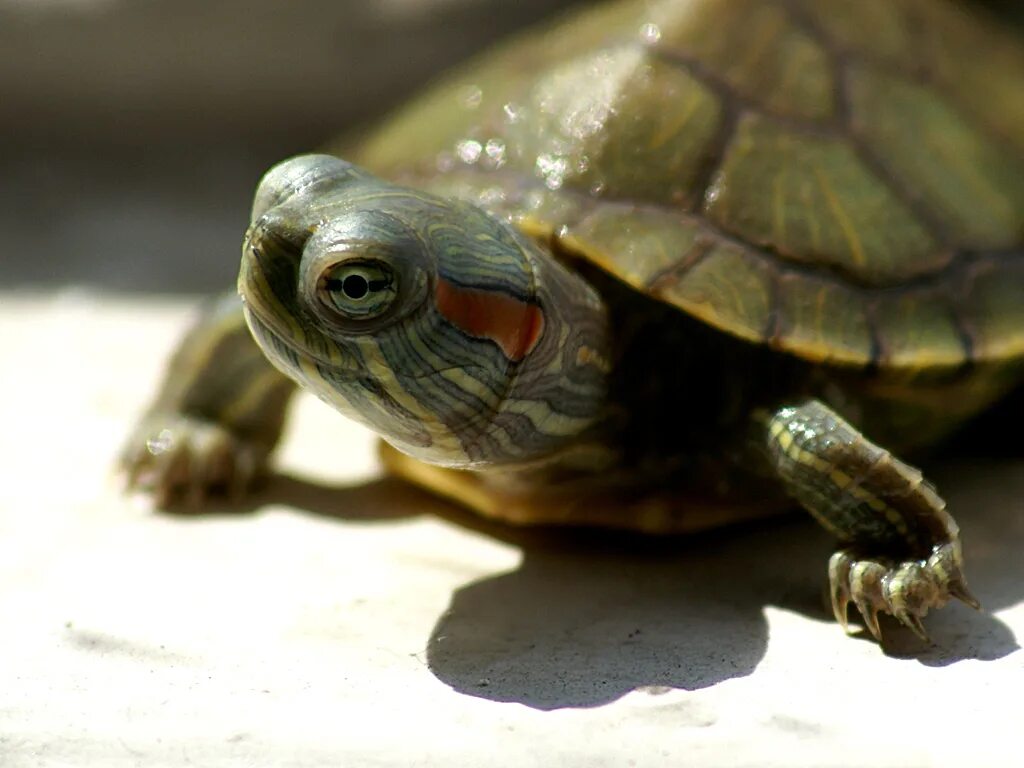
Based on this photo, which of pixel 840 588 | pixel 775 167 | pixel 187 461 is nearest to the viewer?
pixel 840 588

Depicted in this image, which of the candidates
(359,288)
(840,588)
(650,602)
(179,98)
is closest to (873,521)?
(840,588)

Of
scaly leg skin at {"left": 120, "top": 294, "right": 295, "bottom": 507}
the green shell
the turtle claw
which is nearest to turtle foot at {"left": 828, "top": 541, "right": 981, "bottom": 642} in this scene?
the turtle claw

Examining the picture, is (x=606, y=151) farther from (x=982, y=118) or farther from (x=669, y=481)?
(x=982, y=118)

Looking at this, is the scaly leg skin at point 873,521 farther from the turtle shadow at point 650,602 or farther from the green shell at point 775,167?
the green shell at point 775,167

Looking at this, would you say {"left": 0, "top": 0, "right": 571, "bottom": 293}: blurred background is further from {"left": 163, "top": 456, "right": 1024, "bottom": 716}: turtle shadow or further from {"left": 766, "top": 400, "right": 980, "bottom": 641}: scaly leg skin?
{"left": 766, "top": 400, "right": 980, "bottom": 641}: scaly leg skin

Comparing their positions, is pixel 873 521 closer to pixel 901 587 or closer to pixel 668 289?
pixel 901 587

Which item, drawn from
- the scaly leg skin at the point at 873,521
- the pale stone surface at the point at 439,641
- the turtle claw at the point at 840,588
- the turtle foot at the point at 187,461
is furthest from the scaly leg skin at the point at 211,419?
the turtle claw at the point at 840,588
